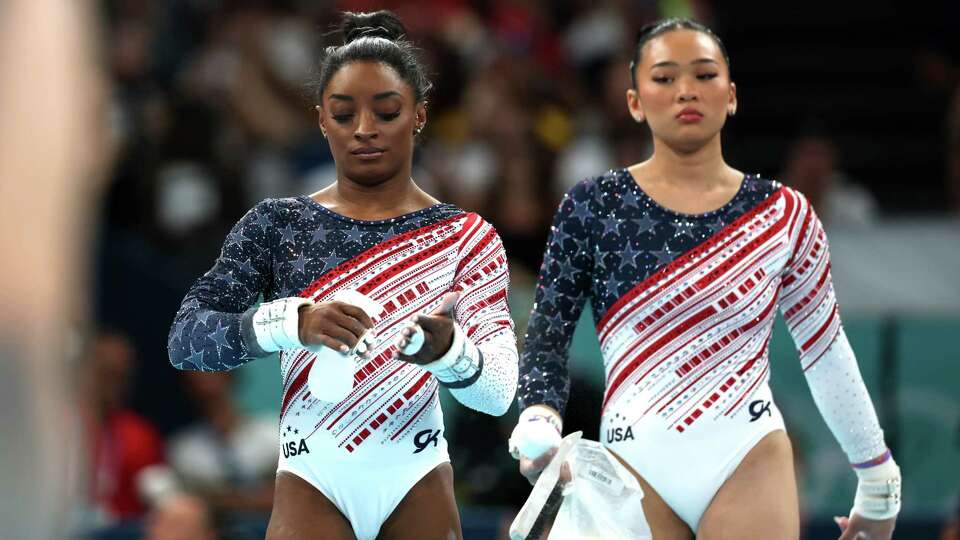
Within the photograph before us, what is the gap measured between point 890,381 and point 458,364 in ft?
12.6

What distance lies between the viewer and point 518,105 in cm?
788

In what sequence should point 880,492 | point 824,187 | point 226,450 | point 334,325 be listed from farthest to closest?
1. point 824,187
2. point 226,450
3. point 880,492
4. point 334,325

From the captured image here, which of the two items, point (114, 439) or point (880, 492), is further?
point (114, 439)

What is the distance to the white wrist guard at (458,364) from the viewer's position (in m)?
2.83

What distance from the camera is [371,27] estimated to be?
11.0 feet

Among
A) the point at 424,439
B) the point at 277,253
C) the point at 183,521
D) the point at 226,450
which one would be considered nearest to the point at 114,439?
the point at 226,450

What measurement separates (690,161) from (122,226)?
5.21 meters

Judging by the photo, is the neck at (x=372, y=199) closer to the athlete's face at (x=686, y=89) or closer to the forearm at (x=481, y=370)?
the forearm at (x=481, y=370)

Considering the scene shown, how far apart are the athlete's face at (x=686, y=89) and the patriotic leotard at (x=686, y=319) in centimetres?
17

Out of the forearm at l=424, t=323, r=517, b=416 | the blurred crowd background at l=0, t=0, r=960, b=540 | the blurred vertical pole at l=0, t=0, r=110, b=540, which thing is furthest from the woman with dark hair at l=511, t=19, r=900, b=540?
the blurred vertical pole at l=0, t=0, r=110, b=540

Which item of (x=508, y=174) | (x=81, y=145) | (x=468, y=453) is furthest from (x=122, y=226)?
(x=81, y=145)

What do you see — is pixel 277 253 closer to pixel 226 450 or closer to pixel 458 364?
pixel 458 364

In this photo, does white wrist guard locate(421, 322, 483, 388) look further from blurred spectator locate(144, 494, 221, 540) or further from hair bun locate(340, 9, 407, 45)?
blurred spectator locate(144, 494, 221, 540)

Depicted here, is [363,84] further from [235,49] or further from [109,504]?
[235,49]
